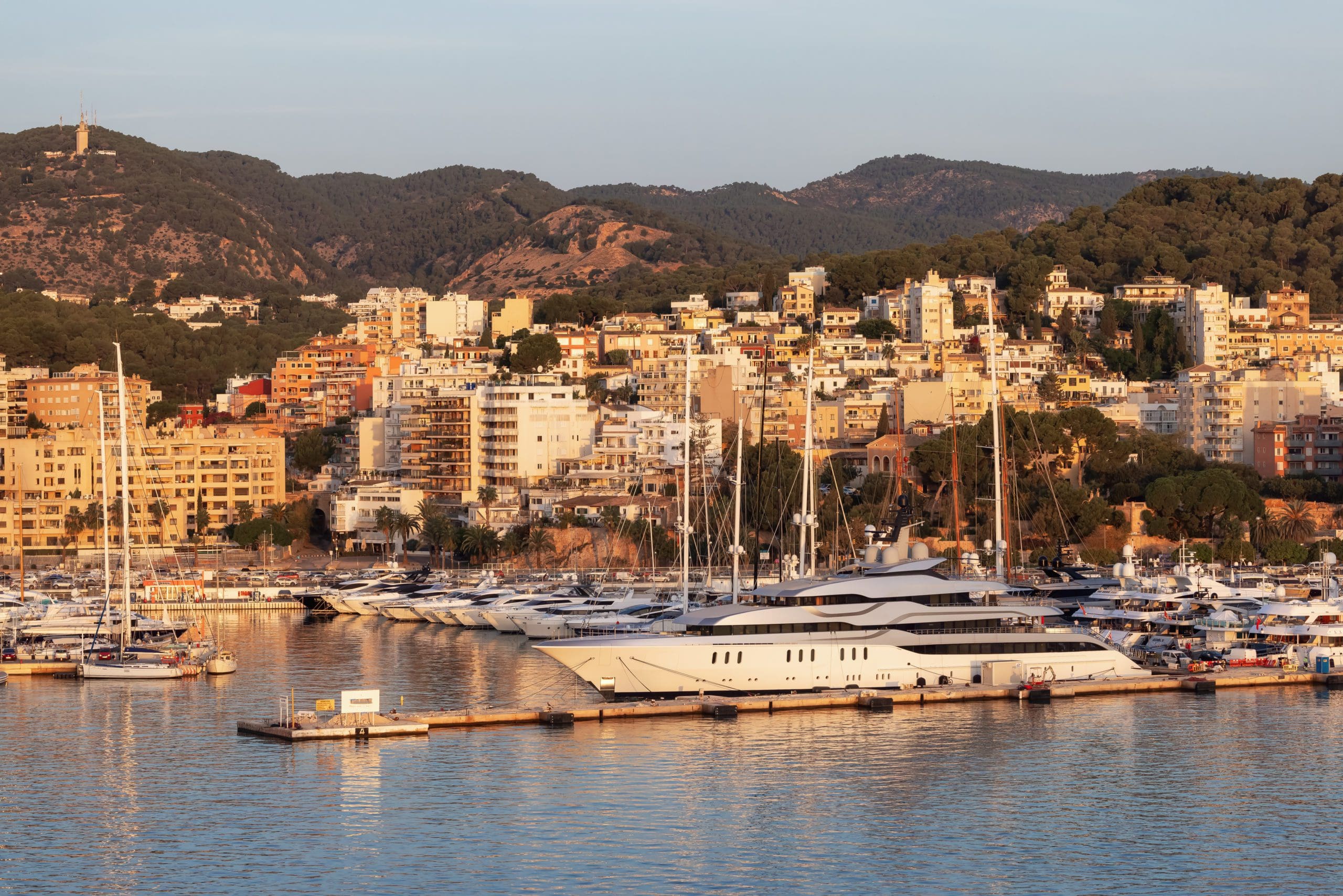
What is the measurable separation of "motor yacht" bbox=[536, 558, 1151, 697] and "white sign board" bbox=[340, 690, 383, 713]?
181 inches

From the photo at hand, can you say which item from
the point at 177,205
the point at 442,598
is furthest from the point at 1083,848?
the point at 177,205

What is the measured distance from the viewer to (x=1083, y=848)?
2761 cm

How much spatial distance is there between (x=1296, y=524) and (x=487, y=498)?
3256 cm

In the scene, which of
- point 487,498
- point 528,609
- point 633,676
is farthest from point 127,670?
point 487,498

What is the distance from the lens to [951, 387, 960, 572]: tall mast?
179ft

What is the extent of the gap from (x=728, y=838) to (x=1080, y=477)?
182 ft

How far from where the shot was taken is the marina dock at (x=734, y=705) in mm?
35844

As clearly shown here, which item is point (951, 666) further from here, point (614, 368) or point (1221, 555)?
point (614, 368)

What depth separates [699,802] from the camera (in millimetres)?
30172

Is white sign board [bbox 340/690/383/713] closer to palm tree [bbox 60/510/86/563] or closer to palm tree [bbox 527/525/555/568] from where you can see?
palm tree [bbox 527/525/555/568]

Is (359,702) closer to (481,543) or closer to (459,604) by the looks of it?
(459,604)

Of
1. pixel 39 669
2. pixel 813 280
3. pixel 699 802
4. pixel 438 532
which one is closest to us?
pixel 699 802

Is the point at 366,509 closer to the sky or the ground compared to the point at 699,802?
closer to the sky

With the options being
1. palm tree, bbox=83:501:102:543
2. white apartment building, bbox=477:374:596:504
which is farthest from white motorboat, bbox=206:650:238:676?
palm tree, bbox=83:501:102:543
